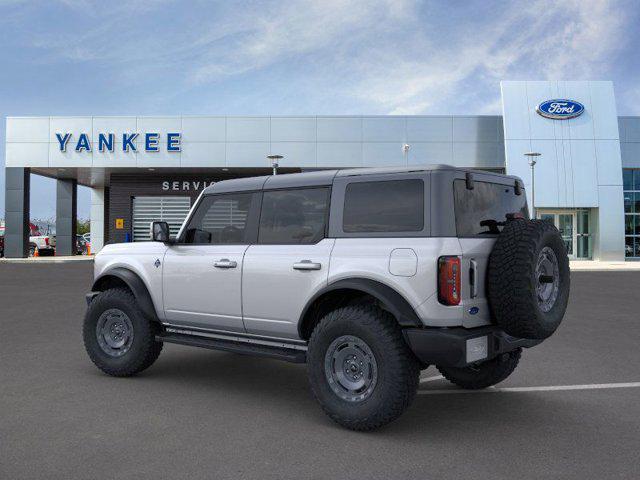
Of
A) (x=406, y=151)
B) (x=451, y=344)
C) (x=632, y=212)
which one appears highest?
(x=406, y=151)

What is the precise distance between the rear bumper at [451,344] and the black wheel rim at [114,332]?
3.20 metres

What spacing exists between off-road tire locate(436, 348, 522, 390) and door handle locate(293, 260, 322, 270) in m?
1.53

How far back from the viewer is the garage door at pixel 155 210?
3394cm

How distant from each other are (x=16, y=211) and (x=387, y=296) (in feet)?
109

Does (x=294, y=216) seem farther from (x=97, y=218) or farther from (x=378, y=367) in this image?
(x=97, y=218)

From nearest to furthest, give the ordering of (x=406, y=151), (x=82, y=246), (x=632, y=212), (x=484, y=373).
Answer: (x=484, y=373)
(x=406, y=151)
(x=632, y=212)
(x=82, y=246)

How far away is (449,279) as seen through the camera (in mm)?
4215

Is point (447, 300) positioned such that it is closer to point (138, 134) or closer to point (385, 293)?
point (385, 293)

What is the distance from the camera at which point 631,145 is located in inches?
1309

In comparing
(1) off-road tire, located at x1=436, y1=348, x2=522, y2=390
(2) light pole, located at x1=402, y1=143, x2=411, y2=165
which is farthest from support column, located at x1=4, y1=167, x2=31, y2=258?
(1) off-road tire, located at x1=436, y1=348, x2=522, y2=390

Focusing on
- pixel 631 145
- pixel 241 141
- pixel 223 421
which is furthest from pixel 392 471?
pixel 631 145

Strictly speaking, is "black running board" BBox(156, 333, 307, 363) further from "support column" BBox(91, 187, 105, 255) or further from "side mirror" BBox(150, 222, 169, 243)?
"support column" BBox(91, 187, 105, 255)

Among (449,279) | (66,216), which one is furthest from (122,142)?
(449,279)

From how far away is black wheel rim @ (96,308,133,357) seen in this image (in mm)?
6223
